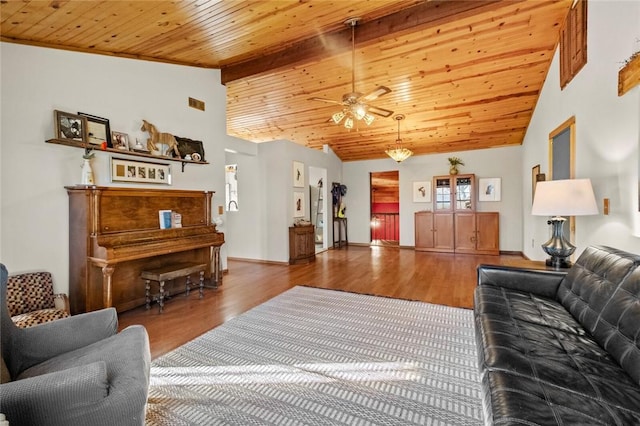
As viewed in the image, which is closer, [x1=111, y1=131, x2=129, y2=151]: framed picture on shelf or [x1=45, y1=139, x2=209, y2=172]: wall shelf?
[x1=45, y1=139, x2=209, y2=172]: wall shelf

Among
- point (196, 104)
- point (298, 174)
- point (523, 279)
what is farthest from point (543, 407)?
point (298, 174)

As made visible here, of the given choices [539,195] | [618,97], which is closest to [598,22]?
[618,97]

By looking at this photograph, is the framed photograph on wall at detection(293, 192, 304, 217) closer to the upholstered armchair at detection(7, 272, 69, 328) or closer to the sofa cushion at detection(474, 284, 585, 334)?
the upholstered armchair at detection(7, 272, 69, 328)

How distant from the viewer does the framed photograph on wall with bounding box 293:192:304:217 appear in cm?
623

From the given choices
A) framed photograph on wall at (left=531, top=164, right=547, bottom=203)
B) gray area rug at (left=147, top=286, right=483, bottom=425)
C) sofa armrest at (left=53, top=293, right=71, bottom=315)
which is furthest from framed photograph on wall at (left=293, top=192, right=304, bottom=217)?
framed photograph on wall at (left=531, top=164, right=547, bottom=203)

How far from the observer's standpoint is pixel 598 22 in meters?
2.56

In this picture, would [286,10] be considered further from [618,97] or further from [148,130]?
[618,97]

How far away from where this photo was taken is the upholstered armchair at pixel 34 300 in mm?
2412

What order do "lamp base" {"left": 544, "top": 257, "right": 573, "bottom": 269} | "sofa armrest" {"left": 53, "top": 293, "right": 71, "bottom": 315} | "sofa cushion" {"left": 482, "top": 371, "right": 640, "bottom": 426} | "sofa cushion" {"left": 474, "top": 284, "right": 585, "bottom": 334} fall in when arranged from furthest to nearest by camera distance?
"sofa armrest" {"left": 53, "top": 293, "right": 71, "bottom": 315}, "lamp base" {"left": 544, "top": 257, "right": 573, "bottom": 269}, "sofa cushion" {"left": 474, "top": 284, "right": 585, "bottom": 334}, "sofa cushion" {"left": 482, "top": 371, "right": 640, "bottom": 426}

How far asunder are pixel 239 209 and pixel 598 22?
5.96 m

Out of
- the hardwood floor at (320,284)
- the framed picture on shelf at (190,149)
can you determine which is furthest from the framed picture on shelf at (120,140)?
the hardwood floor at (320,284)

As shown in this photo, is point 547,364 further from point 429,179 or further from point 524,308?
point 429,179

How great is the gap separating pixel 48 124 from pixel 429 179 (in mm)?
7243

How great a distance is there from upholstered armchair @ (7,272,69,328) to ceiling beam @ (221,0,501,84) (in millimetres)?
3708
